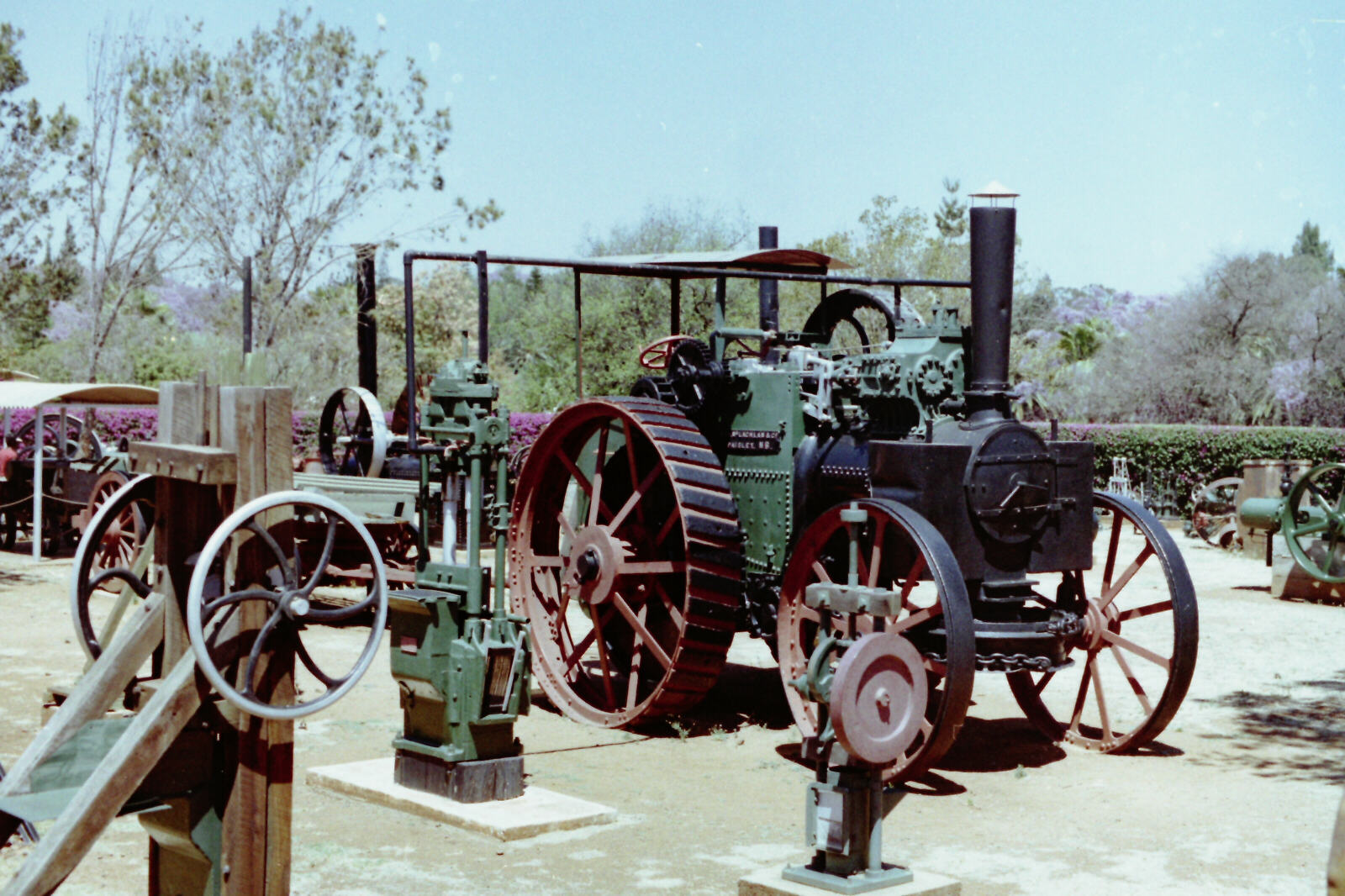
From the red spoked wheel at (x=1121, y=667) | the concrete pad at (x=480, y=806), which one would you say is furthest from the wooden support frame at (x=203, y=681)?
the red spoked wheel at (x=1121, y=667)

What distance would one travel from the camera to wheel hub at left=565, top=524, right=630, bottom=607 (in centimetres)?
811

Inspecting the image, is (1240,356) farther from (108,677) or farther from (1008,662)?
(108,677)

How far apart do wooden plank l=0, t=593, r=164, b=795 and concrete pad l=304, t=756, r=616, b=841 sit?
251 cm

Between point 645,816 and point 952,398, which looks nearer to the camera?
point 645,816

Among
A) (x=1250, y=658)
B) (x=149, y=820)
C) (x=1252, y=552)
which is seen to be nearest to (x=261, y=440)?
(x=149, y=820)

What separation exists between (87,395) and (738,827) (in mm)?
10413

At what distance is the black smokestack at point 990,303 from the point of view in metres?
7.36

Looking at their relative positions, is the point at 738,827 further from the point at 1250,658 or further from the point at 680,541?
the point at 1250,658

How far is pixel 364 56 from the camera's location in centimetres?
2295

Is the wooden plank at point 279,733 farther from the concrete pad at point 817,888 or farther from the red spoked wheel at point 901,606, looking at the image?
the red spoked wheel at point 901,606

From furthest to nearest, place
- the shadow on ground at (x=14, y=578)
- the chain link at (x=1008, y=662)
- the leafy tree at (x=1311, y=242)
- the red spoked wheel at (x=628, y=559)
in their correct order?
the leafy tree at (x=1311, y=242) < the shadow on ground at (x=14, y=578) < the red spoked wheel at (x=628, y=559) < the chain link at (x=1008, y=662)

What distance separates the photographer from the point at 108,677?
3701 mm

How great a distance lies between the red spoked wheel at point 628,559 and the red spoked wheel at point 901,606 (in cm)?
34

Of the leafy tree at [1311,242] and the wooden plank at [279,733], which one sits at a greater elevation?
the leafy tree at [1311,242]
